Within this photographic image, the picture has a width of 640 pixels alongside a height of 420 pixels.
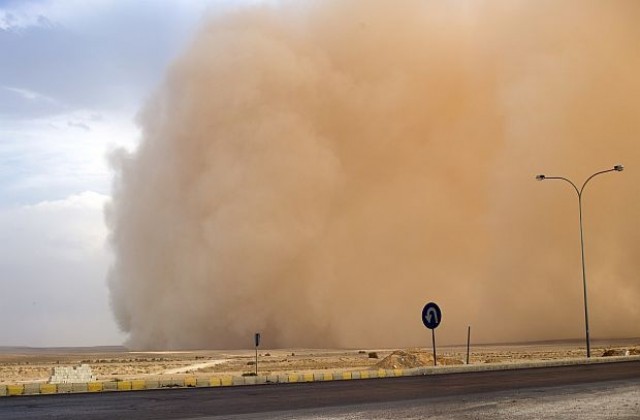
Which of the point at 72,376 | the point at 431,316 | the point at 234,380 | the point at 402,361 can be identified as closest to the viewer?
the point at 234,380

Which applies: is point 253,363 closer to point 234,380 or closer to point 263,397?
point 234,380

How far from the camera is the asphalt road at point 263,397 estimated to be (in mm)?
12086

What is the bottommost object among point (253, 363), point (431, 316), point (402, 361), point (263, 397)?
point (253, 363)

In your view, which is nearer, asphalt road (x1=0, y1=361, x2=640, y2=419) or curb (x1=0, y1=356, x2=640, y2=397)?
asphalt road (x1=0, y1=361, x2=640, y2=419)

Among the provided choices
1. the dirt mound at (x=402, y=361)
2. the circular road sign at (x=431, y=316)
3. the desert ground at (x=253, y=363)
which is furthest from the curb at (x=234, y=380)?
the desert ground at (x=253, y=363)

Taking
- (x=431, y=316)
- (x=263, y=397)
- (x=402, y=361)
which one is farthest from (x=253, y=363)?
(x=263, y=397)

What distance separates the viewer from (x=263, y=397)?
14.8m

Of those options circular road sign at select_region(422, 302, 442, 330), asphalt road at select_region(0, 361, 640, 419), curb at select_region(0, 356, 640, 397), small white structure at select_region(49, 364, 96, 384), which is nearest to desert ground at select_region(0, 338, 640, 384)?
small white structure at select_region(49, 364, 96, 384)

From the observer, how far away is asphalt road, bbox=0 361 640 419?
12.1m

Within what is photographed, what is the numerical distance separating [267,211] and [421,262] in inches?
535

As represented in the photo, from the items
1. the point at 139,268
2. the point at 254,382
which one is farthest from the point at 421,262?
the point at 254,382

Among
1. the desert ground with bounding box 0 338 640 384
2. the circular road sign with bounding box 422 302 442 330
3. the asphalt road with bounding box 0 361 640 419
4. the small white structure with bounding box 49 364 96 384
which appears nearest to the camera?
the asphalt road with bounding box 0 361 640 419

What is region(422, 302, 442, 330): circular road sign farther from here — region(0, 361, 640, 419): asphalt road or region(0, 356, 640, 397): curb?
region(0, 361, 640, 419): asphalt road

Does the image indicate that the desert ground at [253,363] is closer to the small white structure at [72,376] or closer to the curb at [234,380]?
the small white structure at [72,376]
